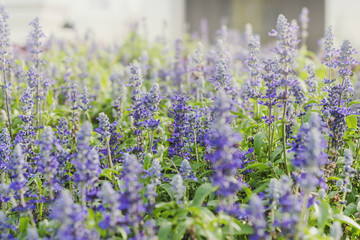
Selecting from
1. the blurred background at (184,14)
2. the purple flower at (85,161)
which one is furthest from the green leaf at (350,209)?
the blurred background at (184,14)

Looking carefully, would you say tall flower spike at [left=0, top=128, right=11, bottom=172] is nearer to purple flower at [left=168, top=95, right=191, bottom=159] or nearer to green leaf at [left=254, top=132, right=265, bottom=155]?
purple flower at [left=168, top=95, right=191, bottom=159]

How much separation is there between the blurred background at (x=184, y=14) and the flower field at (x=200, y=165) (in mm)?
21242

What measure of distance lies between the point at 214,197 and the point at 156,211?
1027mm

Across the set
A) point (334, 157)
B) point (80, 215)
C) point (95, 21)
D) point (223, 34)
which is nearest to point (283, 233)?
point (334, 157)

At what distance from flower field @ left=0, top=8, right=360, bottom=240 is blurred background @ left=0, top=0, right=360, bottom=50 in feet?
69.7

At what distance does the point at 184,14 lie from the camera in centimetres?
3269

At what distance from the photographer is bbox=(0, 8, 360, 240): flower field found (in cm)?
359

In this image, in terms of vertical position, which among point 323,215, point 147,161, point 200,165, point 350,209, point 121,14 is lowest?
point 350,209

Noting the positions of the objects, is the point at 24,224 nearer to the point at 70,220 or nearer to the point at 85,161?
the point at 85,161

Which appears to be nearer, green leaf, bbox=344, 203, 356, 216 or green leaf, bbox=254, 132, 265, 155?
green leaf, bbox=344, 203, 356, 216

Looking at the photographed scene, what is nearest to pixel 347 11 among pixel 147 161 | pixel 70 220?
pixel 147 161

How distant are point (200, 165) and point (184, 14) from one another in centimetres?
2866

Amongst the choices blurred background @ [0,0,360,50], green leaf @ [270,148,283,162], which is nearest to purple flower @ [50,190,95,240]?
green leaf @ [270,148,283,162]

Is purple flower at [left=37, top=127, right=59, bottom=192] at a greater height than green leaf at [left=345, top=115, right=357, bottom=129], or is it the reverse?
purple flower at [left=37, top=127, right=59, bottom=192]
